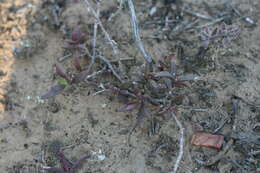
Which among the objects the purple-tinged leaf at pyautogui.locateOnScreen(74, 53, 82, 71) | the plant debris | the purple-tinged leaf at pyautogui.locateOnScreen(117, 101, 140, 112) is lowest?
the plant debris

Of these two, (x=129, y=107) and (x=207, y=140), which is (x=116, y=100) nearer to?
(x=129, y=107)

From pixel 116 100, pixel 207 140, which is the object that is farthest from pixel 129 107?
pixel 207 140

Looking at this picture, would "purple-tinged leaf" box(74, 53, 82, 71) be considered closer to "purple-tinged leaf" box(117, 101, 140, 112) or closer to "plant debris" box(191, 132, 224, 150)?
"purple-tinged leaf" box(117, 101, 140, 112)

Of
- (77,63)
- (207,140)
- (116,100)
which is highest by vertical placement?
(77,63)

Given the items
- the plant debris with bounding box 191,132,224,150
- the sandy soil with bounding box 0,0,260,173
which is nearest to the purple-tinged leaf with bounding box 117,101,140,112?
the sandy soil with bounding box 0,0,260,173

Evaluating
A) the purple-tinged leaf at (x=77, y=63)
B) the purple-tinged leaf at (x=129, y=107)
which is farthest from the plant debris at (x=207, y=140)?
the purple-tinged leaf at (x=77, y=63)

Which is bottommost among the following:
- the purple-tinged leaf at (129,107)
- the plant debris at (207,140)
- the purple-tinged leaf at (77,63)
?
the plant debris at (207,140)

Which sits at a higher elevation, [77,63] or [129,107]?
[77,63]

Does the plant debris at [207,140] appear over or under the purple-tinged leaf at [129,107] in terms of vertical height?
under

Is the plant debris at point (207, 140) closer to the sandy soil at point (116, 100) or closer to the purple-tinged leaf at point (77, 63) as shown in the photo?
the sandy soil at point (116, 100)
